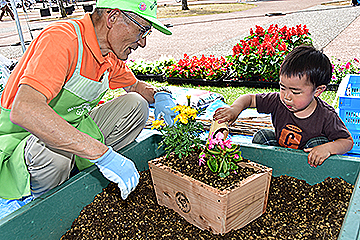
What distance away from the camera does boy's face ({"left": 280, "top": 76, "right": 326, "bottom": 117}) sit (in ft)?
5.64

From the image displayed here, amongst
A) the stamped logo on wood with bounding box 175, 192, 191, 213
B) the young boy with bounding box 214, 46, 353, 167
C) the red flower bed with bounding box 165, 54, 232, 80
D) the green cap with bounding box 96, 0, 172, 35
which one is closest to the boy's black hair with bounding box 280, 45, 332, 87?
the young boy with bounding box 214, 46, 353, 167

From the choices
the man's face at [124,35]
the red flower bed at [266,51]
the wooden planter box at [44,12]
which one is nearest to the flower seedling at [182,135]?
the man's face at [124,35]

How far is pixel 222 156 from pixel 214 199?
0.22 m

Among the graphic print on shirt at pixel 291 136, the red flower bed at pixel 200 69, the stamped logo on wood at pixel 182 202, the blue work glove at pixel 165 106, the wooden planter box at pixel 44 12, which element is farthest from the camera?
the wooden planter box at pixel 44 12

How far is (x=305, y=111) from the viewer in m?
1.86

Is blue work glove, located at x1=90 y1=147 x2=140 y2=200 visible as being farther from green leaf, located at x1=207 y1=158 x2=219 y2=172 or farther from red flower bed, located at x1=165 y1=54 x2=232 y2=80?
red flower bed, located at x1=165 y1=54 x2=232 y2=80

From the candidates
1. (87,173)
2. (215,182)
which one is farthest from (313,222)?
(87,173)

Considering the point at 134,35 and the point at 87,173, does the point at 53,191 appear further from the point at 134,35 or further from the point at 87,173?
the point at 134,35

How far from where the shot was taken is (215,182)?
4.74 feet

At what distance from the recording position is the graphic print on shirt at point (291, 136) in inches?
74.6

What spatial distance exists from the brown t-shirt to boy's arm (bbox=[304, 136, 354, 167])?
6 centimetres

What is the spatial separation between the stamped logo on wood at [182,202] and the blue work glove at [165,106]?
70 cm

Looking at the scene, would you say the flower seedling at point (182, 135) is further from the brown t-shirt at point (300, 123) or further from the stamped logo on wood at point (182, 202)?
the brown t-shirt at point (300, 123)

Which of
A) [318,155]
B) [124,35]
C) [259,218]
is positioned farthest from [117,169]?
[318,155]
